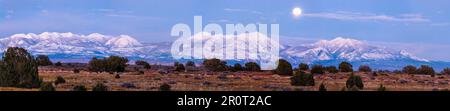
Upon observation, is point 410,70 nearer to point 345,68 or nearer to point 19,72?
point 345,68

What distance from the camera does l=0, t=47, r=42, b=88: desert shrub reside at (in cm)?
4534

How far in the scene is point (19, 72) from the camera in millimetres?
45656

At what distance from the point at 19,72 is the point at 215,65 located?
51057 millimetres

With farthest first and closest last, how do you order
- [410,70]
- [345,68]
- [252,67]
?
[410,70]
[252,67]
[345,68]

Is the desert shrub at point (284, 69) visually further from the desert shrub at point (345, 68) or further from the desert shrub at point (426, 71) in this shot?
the desert shrub at point (426, 71)

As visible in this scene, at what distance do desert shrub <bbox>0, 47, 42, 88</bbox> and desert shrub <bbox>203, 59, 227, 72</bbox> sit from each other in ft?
155

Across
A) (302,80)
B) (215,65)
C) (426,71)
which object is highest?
(215,65)

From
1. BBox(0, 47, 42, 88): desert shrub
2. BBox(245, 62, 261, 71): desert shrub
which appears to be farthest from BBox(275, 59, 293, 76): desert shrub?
BBox(0, 47, 42, 88): desert shrub

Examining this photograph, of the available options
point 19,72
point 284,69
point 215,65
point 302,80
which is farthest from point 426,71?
point 19,72

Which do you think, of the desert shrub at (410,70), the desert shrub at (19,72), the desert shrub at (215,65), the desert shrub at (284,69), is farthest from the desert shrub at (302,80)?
the desert shrub at (410,70)

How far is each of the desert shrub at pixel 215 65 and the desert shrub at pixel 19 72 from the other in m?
47.4

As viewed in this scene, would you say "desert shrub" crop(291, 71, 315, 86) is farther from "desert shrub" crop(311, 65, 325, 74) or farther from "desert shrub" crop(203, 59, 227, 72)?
"desert shrub" crop(203, 59, 227, 72)
